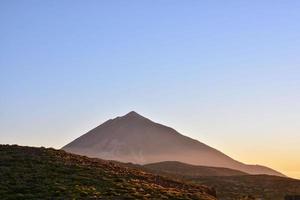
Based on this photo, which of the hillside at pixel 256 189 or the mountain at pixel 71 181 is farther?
the hillside at pixel 256 189

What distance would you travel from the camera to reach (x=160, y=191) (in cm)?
4181

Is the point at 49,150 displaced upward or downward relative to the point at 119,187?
upward

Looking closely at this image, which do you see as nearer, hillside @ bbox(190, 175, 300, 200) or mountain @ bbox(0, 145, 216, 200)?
mountain @ bbox(0, 145, 216, 200)

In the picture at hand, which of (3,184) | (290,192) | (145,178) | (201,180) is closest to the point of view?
(3,184)

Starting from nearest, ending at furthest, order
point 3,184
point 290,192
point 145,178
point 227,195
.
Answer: point 3,184 < point 145,178 < point 227,195 < point 290,192

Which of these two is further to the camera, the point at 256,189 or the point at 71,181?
the point at 256,189

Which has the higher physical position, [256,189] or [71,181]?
[256,189]

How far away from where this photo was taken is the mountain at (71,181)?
124 ft

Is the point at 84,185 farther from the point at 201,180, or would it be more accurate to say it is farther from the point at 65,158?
the point at 201,180

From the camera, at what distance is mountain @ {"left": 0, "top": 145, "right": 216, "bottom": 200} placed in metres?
37.8

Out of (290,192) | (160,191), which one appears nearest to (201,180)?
(290,192)

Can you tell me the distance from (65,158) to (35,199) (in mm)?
14146

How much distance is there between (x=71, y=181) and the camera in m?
41.2

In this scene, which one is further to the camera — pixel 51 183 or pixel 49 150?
pixel 49 150
